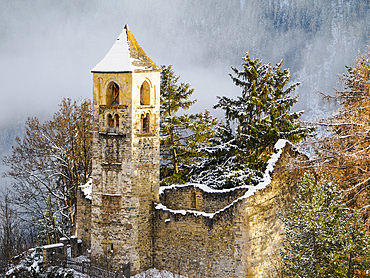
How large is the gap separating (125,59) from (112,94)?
5.61ft

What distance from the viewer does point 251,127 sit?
79.0ft

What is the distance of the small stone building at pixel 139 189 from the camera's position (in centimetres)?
1808

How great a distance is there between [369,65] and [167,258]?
11.5 metres

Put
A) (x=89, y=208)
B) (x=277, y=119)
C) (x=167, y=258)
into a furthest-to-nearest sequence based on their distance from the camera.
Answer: (x=277, y=119)
(x=89, y=208)
(x=167, y=258)

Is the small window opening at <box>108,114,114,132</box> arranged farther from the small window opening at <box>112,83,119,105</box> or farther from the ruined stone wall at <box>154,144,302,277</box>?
the ruined stone wall at <box>154,144,302,277</box>

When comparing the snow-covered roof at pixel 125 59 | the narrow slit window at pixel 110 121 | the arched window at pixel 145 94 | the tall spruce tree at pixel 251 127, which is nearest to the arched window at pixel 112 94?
the narrow slit window at pixel 110 121

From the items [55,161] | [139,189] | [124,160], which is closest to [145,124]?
[124,160]

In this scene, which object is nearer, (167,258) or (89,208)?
(167,258)

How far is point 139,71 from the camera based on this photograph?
61.9 feet

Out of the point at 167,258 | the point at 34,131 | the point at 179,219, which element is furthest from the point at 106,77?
the point at 34,131

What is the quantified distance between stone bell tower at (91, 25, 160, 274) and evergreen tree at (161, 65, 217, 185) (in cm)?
870

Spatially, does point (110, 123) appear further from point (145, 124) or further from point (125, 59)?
point (125, 59)

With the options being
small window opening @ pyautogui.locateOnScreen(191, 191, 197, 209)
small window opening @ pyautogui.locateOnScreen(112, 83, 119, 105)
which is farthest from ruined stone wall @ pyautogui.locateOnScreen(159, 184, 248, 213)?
small window opening @ pyautogui.locateOnScreen(112, 83, 119, 105)

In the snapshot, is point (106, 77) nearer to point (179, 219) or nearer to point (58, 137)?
point (179, 219)
